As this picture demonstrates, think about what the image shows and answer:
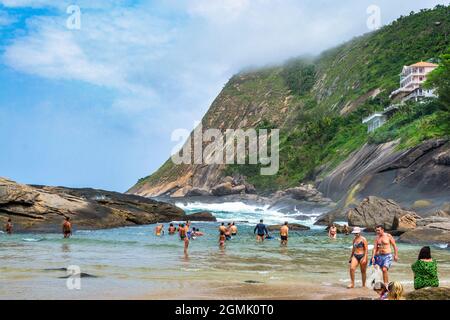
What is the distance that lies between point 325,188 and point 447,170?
84.2ft

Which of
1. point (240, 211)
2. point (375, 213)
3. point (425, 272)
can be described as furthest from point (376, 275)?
point (240, 211)

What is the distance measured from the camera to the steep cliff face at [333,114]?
62.6 meters

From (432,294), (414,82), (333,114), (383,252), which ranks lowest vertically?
(432,294)

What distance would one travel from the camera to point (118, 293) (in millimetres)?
13242

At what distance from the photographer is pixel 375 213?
4138 cm

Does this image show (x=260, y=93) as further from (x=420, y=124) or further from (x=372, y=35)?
(x=420, y=124)

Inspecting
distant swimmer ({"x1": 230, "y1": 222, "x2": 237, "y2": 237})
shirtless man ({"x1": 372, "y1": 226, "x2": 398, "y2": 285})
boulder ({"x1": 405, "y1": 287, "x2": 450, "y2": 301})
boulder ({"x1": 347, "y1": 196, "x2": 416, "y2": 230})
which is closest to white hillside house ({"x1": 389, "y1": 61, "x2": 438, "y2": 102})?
boulder ({"x1": 347, "y1": 196, "x2": 416, "y2": 230})

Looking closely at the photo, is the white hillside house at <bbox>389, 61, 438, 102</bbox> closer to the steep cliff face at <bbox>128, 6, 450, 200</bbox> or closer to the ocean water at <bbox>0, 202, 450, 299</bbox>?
the steep cliff face at <bbox>128, 6, 450, 200</bbox>

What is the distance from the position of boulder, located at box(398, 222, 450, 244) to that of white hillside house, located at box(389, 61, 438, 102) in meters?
49.7

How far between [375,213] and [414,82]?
48.0 meters

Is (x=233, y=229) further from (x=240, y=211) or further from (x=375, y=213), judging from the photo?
(x=240, y=211)

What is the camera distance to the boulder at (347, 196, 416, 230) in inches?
1581

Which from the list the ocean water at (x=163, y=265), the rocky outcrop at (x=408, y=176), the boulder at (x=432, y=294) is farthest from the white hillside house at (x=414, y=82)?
the boulder at (x=432, y=294)

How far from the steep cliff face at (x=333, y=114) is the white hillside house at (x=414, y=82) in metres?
4.86
